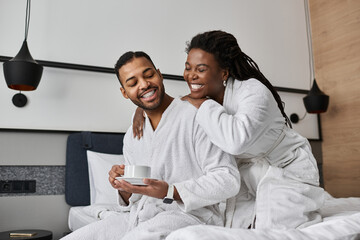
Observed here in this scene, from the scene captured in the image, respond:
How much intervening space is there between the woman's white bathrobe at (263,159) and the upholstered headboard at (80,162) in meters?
1.20

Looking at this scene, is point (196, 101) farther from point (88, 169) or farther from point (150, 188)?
point (88, 169)

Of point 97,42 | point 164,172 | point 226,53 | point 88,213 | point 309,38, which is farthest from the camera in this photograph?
point 309,38

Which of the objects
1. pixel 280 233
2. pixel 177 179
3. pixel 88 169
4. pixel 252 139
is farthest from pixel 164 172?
Result: pixel 88 169

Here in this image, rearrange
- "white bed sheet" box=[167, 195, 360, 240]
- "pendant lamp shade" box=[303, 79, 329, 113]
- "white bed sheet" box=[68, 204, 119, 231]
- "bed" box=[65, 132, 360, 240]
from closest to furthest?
"white bed sheet" box=[167, 195, 360, 240] → "white bed sheet" box=[68, 204, 119, 231] → "bed" box=[65, 132, 360, 240] → "pendant lamp shade" box=[303, 79, 329, 113]

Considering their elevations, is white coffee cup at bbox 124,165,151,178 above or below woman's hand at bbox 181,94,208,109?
below

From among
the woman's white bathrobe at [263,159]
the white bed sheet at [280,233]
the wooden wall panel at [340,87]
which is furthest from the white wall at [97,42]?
the white bed sheet at [280,233]

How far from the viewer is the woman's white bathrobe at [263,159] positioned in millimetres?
1145

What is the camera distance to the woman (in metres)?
1.15

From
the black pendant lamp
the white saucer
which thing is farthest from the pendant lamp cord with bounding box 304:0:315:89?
the white saucer

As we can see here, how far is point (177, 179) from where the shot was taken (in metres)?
1.24

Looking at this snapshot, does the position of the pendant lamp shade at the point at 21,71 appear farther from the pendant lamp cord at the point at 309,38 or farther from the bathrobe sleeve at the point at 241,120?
the pendant lamp cord at the point at 309,38

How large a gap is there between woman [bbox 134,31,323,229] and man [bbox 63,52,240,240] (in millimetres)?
69

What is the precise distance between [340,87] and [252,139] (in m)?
2.41

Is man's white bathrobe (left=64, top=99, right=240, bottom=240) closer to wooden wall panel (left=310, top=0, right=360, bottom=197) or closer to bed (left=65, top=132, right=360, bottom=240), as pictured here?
bed (left=65, top=132, right=360, bottom=240)
